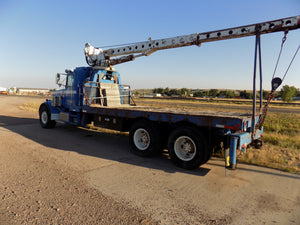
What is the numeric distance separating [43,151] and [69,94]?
13.0 ft

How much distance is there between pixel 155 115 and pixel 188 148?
Result: 1.31 meters

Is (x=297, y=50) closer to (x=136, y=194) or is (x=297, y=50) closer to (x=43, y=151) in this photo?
(x=136, y=194)

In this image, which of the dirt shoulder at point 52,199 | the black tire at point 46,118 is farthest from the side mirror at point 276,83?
the black tire at point 46,118

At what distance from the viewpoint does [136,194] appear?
3738 millimetres

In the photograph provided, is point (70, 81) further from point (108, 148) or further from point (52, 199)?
point (52, 199)

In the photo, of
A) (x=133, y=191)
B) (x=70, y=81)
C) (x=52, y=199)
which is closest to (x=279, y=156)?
(x=133, y=191)

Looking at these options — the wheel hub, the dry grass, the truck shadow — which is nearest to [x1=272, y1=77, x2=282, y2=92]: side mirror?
the dry grass

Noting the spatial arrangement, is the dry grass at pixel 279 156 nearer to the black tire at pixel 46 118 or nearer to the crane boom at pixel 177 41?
the crane boom at pixel 177 41

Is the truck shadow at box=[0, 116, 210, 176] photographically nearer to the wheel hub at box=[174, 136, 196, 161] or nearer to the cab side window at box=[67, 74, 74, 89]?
the wheel hub at box=[174, 136, 196, 161]

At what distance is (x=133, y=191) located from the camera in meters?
3.86

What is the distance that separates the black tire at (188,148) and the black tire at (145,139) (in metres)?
0.59

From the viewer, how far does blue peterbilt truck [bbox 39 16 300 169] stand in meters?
4.84

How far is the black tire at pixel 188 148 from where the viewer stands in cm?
489

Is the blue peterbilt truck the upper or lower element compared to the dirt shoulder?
upper
